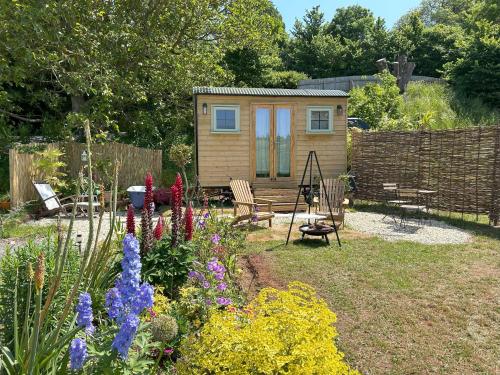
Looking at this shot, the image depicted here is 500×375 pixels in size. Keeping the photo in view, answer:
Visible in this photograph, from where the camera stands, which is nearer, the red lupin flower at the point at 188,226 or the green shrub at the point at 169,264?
the green shrub at the point at 169,264

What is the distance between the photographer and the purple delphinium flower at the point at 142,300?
209cm

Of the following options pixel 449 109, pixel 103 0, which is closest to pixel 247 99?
pixel 103 0

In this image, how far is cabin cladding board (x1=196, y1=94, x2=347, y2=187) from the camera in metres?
11.6

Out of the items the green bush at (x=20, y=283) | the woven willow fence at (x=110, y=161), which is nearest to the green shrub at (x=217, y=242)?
the green bush at (x=20, y=283)

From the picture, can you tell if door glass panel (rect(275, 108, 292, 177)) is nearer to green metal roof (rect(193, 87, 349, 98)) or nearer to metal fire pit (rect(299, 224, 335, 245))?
green metal roof (rect(193, 87, 349, 98))

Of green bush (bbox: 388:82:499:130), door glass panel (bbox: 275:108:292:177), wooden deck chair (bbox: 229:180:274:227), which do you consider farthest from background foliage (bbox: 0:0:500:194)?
wooden deck chair (bbox: 229:180:274:227)

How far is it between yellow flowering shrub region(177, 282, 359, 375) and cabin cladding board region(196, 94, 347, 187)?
916 centimetres

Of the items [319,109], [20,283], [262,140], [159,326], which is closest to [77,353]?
[159,326]

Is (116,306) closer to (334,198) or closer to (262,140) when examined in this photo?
(334,198)

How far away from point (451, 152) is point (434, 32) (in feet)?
78.0

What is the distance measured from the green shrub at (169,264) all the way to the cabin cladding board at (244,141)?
7.91 meters

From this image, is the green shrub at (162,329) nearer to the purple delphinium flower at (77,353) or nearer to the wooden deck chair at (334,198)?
the purple delphinium flower at (77,353)

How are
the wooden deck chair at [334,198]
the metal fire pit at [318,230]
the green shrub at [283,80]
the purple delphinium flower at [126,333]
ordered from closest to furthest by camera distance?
1. the purple delphinium flower at [126,333]
2. the metal fire pit at [318,230]
3. the wooden deck chair at [334,198]
4. the green shrub at [283,80]

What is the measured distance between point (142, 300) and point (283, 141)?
33.2ft
